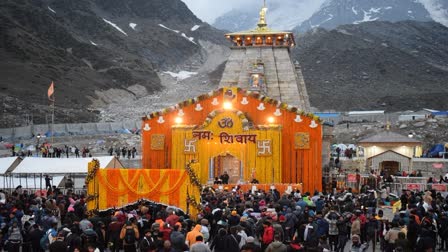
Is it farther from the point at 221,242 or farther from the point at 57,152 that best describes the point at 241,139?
the point at 57,152

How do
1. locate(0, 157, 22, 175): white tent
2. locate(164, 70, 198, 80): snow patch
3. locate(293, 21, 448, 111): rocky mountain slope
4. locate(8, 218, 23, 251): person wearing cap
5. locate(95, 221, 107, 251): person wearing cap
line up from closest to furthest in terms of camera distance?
locate(8, 218, 23, 251): person wearing cap → locate(95, 221, 107, 251): person wearing cap → locate(0, 157, 22, 175): white tent → locate(293, 21, 448, 111): rocky mountain slope → locate(164, 70, 198, 80): snow patch

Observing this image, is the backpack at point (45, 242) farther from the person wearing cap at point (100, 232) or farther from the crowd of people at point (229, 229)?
the person wearing cap at point (100, 232)

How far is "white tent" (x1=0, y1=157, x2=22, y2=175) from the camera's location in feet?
88.0

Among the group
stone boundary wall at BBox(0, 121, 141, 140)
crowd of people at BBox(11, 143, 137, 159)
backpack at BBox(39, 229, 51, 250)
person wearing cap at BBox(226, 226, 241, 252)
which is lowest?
backpack at BBox(39, 229, 51, 250)

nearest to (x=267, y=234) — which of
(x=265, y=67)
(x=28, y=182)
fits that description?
(x=28, y=182)

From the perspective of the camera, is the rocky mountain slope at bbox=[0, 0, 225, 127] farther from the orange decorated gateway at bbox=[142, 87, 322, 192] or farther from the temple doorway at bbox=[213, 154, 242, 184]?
the temple doorway at bbox=[213, 154, 242, 184]

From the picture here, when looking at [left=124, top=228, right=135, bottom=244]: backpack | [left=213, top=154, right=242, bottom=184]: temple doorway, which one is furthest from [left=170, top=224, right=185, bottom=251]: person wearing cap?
[left=213, top=154, right=242, bottom=184]: temple doorway

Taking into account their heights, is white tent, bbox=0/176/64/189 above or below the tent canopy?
below

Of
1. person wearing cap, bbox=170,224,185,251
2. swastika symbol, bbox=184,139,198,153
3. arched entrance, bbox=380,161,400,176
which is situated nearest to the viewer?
person wearing cap, bbox=170,224,185,251

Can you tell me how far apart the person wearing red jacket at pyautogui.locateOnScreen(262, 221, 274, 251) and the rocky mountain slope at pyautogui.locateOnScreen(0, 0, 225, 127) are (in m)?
67.1

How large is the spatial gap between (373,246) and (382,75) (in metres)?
117

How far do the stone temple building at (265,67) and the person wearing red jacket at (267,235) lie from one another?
2009cm

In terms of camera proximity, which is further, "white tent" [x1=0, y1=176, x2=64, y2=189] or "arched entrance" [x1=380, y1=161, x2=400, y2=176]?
"arched entrance" [x1=380, y1=161, x2=400, y2=176]

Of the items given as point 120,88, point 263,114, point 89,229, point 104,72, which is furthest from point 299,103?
point 104,72
